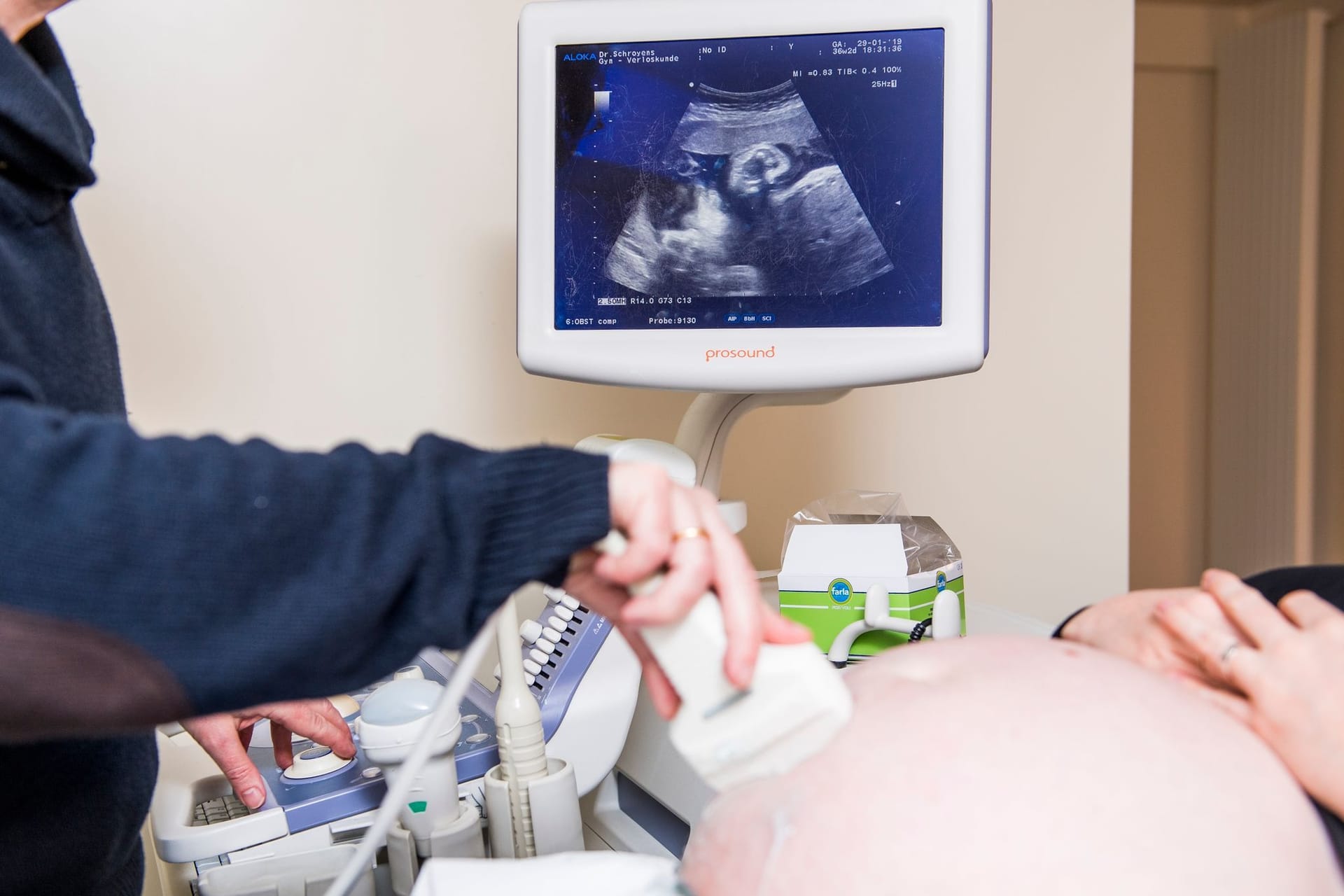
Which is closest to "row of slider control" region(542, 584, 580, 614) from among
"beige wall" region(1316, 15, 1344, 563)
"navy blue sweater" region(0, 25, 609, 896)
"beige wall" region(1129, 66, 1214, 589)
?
"navy blue sweater" region(0, 25, 609, 896)

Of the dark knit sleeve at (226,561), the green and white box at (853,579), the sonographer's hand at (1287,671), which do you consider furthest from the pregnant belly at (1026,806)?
the green and white box at (853,579)

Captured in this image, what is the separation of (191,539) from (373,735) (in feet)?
1.55

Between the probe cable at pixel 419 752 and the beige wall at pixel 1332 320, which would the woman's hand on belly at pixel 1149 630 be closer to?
the probe cable at pixel 419 752

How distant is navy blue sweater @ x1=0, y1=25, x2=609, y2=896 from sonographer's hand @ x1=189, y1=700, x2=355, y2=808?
16.0 inches

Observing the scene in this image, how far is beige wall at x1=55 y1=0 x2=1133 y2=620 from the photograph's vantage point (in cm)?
119

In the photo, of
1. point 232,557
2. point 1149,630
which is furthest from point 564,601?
point 232,557

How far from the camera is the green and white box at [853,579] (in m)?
0.95

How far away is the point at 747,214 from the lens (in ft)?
3.39

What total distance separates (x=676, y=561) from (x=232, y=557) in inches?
7.2

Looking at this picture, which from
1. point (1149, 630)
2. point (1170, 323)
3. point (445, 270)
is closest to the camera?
point (1149, 630)

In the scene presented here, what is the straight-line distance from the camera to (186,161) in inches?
47.0

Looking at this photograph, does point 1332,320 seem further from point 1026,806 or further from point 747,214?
point 1026,806

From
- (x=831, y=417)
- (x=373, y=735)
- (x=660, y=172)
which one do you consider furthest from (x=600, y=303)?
(x=831, y=417)

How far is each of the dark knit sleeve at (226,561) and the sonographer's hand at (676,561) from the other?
4cm
